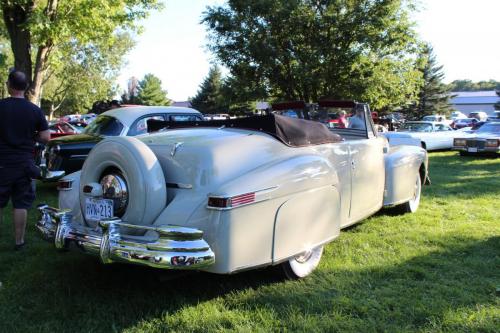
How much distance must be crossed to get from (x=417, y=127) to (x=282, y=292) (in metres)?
15.6

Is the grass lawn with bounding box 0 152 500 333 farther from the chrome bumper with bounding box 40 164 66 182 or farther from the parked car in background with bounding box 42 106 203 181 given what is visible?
the parked car in background with bounding box 42 106 203 181

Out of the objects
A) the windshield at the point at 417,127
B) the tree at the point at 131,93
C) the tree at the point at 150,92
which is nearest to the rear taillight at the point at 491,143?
the windshield at the point at 417,127

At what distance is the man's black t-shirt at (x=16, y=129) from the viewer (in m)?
4.10

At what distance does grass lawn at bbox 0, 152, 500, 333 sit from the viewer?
284 centimetres

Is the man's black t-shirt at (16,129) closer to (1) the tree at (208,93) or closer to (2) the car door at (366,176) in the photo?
(2) the car door at (366,176)

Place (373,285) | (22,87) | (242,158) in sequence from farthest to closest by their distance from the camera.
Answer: (22,87)
(373,285)
(242,158)

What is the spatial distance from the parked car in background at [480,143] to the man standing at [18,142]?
13892 mm

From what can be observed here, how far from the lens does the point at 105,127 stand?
7500mm

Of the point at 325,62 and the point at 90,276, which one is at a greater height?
the point at 325,62

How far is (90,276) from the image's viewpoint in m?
3.66

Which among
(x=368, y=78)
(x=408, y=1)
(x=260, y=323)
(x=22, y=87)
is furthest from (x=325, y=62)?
(x=260, y=323)

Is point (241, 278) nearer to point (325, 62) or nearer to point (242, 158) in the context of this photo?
point (242, 158)

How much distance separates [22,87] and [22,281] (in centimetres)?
182

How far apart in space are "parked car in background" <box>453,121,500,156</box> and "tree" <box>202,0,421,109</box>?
11.6 feet
